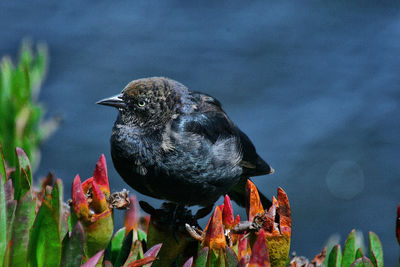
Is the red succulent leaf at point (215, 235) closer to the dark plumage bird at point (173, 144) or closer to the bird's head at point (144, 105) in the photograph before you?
the dark plumage bird at point (173, 144)

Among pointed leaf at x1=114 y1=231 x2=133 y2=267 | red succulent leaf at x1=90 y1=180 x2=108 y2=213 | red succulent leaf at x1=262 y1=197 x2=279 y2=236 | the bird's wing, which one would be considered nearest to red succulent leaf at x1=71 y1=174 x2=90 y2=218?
red succulent leaf at x1=90 y1=180 x2=108 y2=213

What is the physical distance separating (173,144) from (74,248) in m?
1.15

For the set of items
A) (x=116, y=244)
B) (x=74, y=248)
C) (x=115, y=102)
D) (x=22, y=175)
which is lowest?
(x=74, y=248)

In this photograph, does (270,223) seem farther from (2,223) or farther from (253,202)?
(2,223)

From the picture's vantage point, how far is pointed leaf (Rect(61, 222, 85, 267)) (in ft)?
4.82

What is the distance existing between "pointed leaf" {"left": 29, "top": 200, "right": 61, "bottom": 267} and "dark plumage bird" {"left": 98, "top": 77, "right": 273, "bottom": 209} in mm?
947

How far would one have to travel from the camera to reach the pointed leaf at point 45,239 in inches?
60.8

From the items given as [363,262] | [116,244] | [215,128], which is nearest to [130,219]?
[116,244]

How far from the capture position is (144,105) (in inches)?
108

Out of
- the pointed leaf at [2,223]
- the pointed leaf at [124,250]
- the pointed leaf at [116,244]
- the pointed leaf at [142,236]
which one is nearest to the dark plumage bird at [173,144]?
the pointed leaf at [142,236]

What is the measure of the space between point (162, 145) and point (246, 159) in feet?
2.23

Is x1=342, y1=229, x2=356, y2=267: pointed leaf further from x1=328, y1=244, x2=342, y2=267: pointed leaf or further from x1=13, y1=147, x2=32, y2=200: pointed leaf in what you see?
x1=13, y1=147, x2=32, y2=200: pointed leaf

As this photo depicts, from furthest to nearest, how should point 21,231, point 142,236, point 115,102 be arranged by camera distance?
point 115,102, point 142,236, point 21,231

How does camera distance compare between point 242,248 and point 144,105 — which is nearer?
point 242,248
